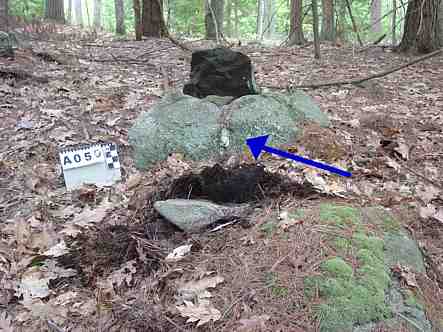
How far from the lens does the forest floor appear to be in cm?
244

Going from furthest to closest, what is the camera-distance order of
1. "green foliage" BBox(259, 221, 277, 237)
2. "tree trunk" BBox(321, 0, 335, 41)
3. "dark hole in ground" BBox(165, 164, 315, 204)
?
"tree trunk" BBox(321, 0, 335, 41), "dark hole in ground" BBox(165, 164, 315, 204), "green foliage" BBox(259, 221, 277, 237)

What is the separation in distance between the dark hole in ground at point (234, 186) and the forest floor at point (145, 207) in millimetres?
191

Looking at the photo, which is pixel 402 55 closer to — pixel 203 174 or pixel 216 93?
pixel 216 93

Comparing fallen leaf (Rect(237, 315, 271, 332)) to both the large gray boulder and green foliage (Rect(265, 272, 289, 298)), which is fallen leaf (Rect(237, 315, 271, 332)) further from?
the large gray boulder

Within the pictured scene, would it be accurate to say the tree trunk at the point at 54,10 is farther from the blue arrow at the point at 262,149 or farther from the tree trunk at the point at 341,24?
the blue arrow at the point at 262,149

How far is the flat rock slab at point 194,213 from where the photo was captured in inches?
119

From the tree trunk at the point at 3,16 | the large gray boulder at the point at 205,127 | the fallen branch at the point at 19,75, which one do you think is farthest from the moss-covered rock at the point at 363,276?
the tree trunk at the point at 3,16

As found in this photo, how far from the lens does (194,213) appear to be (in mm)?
3072

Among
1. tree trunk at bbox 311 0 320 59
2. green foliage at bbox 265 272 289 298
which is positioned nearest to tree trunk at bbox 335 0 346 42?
tree trunk at bbox 311 0 320 59

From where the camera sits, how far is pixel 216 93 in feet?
17.4

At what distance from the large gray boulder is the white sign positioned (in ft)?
1.22

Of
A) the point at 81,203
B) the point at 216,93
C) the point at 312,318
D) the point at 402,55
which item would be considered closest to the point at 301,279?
the point at 312,318

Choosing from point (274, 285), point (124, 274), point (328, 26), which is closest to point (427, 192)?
point (274, 285)

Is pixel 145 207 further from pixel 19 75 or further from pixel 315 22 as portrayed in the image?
pixel 315 22
